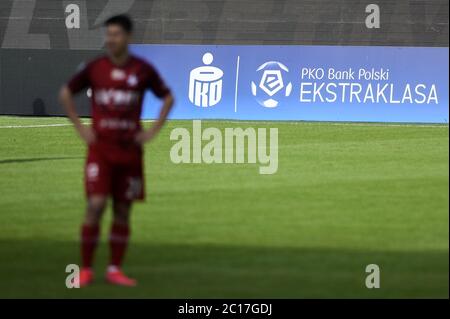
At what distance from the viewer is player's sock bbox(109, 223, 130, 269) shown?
961cm

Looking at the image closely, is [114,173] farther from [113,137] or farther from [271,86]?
[271,86]

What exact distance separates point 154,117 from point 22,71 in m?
5.34

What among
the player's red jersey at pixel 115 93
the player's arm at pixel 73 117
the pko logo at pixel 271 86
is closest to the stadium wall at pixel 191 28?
the pko logo at pixel 271 86

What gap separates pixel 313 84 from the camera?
3069 cm

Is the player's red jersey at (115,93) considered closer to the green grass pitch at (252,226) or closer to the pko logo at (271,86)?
the green grass pitch at (252,226)

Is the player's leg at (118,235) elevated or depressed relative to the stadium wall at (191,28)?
depressed

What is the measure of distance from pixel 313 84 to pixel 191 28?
6.42 m

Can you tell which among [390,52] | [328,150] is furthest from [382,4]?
[328,150]

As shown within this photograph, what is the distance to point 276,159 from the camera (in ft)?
67.9

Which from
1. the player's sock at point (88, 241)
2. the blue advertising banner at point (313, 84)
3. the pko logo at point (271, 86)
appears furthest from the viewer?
the pko logo at point (271, 86)

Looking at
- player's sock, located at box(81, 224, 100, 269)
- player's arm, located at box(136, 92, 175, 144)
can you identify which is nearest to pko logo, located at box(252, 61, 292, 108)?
player's arm, located at box(136, 92, 175, 144)

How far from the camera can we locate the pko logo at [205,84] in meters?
31.3

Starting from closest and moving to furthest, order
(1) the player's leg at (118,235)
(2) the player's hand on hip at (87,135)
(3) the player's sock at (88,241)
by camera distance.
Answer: (2) the player's hand on hip at (87,135) → (3) the player's sock at (88,241) → (1) the player's leg at (118,235)

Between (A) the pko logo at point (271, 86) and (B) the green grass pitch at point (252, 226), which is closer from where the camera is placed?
Answer: (B) the green grass pitch at point (252, 226)
